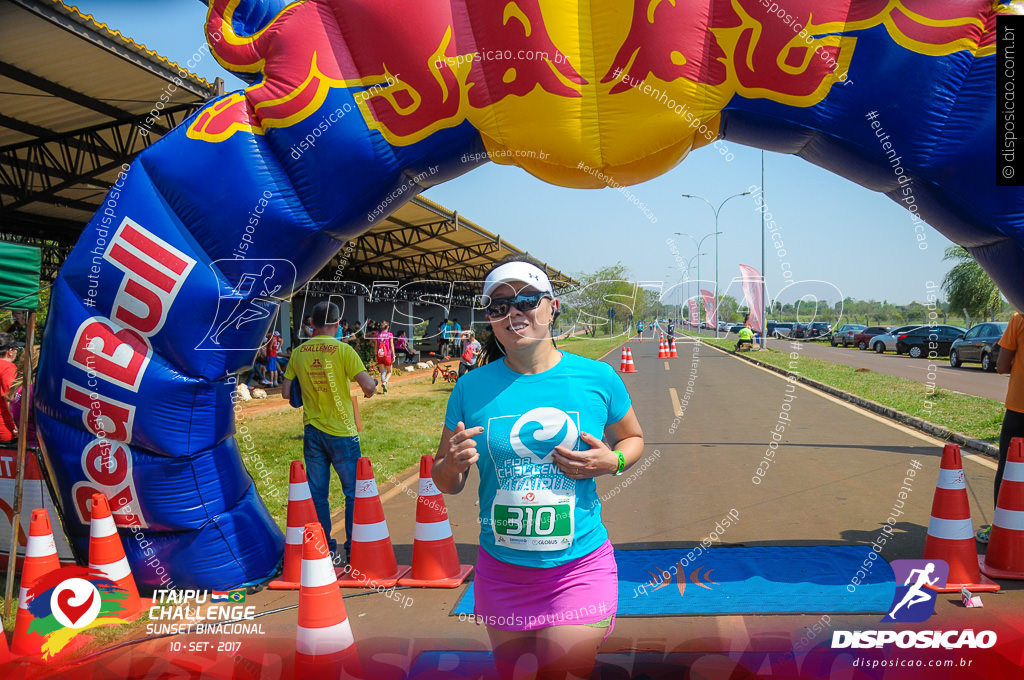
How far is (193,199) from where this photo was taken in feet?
13.4

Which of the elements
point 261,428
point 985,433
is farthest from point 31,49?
point 985,433

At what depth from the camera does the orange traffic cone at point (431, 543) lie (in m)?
4.43

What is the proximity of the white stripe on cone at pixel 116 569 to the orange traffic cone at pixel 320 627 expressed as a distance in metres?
1.96

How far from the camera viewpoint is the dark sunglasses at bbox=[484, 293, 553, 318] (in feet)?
7.48

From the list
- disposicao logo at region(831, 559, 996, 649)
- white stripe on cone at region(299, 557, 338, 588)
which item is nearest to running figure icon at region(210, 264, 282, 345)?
white stripe on cone at region(299, 557, 338, 588)

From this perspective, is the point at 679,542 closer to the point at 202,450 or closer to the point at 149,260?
the point at 202,450

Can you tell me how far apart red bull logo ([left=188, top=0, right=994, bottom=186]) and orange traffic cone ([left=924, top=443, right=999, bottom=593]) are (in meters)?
2.61

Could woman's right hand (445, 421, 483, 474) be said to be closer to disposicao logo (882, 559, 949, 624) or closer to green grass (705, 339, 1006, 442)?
disposicao logo (882, 559, 949, 624)

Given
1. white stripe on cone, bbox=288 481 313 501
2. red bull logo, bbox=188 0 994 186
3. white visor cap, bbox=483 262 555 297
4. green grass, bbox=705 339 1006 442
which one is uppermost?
red bull logo, bbox=188 0 994 186

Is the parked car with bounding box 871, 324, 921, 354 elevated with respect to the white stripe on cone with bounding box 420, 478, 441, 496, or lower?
elevated

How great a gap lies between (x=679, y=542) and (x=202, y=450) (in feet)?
11.8

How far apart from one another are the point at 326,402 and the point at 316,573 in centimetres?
192

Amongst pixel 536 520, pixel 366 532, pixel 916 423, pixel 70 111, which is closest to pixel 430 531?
pixel 366 532

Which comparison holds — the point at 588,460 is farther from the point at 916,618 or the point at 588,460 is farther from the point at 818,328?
the point at 818,328
